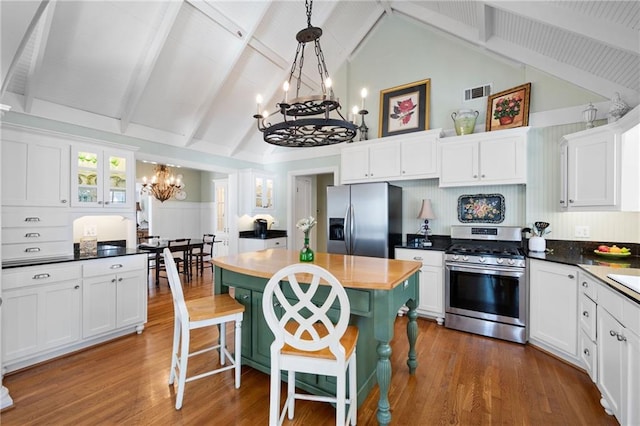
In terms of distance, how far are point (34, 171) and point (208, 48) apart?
7.70ft

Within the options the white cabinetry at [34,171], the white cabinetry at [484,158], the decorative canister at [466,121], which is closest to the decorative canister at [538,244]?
the white cabinetry at [484,158]

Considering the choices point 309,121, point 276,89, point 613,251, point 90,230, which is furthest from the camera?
point 276,89

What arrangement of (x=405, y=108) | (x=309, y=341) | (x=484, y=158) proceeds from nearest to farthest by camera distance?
1. (x=309, y=341)
2. (x=484, y=158)
3. (x=405, y=108)

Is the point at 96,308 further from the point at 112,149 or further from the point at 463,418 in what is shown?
the point at 463,418

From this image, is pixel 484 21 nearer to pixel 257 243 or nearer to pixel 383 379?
pixel 383 379

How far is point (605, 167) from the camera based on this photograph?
2.59 m

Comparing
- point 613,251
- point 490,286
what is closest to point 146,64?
point 490,286

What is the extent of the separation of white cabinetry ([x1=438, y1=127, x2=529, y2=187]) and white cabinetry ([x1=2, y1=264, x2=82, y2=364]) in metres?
4.30

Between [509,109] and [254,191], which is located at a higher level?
[509,109]

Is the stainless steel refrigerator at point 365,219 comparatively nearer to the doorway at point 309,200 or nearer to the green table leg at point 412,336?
the doorway at point 309,200

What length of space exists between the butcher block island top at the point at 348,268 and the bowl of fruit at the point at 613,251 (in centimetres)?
196

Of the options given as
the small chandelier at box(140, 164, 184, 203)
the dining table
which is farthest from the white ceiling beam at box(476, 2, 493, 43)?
the small chandelier at box(140, 164, 184, 203)

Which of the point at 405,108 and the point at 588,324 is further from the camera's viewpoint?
the point at 405,108

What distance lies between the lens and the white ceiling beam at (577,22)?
223cm
